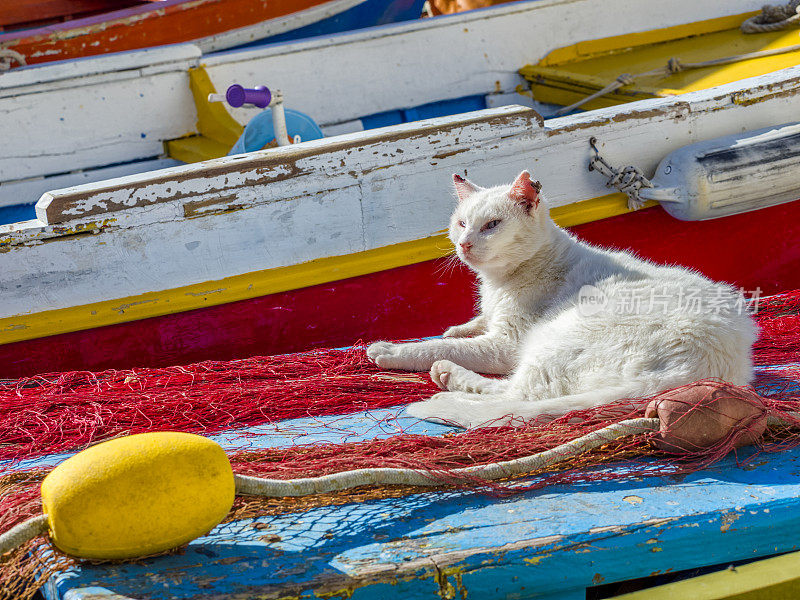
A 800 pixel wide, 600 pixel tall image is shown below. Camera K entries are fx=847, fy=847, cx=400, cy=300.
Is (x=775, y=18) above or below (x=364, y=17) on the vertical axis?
below

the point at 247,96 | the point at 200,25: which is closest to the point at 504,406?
the point at 247,96

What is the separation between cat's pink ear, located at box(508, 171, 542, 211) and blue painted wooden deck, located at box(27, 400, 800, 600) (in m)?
1.01

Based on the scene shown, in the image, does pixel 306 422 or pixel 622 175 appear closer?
pixel 306 422

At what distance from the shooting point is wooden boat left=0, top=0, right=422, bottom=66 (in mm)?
4980

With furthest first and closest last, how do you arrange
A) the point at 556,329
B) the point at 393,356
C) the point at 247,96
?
the point at 247,96
the point at 393,356
the point at 556,329

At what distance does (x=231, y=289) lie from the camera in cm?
303

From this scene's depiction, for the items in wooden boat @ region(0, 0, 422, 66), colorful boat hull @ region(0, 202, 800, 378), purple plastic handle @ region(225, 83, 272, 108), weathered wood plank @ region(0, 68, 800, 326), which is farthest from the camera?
wooden boat @ region(0, 0, 422, 66)

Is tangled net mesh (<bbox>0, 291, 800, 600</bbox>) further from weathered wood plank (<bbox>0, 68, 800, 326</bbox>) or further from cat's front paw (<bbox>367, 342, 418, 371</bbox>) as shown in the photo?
weathered wood plank (<bbox>0, 68, 800, 326</bbox>)

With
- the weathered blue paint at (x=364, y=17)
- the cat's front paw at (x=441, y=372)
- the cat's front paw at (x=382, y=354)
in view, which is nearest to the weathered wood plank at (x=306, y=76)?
the weathered blue paint at (x=364, y=17)

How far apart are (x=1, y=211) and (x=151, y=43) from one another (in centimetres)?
170

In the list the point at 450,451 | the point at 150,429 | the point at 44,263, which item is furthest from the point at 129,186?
the point at 450,451

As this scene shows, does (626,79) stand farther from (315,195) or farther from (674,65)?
(315,195)

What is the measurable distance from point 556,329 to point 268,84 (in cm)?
272

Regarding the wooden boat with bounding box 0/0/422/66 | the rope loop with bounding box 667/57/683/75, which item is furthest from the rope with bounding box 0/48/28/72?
the rope loop with bounding box 667/57/683/75
